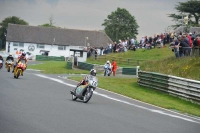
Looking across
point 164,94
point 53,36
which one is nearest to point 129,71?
point 164,94

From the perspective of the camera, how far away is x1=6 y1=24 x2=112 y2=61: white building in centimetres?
11569

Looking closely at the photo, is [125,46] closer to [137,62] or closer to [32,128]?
[137,62]

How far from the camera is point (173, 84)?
26547mm

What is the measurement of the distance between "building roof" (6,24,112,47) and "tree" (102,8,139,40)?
13.7m

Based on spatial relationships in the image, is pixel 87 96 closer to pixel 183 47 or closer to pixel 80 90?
pixel 80 90

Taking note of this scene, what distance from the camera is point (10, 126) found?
35.1ft

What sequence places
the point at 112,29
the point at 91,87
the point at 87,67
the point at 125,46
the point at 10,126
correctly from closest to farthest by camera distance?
the point at 10,126 → the point at 91,87 → the point at 87,67 → the point at 125,46 → the point at 112,29

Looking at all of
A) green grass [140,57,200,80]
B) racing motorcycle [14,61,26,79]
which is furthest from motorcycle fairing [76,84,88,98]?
racing motorcycle [14,61,26,79]

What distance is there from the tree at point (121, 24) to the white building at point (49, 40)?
13.7 metres

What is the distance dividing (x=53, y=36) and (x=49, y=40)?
1880 mm

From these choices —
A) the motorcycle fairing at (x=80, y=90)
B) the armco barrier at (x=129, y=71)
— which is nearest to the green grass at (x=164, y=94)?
the motorcycle fairing at (x=80, y=90)

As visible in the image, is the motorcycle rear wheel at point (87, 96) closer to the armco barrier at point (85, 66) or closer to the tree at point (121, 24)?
the armco barrier at point (85, 66)

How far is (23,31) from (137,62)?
6673 cm

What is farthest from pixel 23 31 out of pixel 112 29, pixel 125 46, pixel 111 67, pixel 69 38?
pixel 111 67
